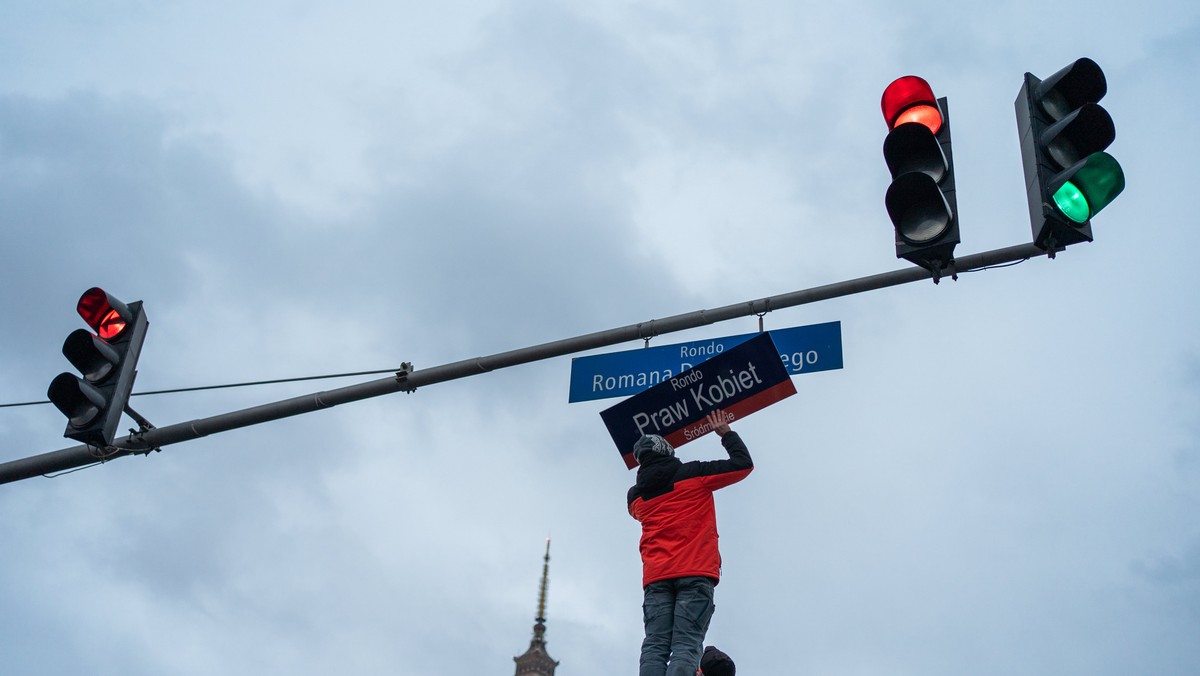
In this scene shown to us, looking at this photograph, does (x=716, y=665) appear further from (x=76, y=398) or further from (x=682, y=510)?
Result: (x=76, y=398)

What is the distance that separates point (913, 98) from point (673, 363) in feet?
9.27

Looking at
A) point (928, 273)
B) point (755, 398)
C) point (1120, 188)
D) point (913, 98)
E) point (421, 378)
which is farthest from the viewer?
point (421, 378)

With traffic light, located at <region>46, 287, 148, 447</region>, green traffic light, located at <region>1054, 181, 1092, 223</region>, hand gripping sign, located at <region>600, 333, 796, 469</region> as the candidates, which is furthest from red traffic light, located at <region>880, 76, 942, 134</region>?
traffic light, located at <region>46, 287, 148, 447</region>

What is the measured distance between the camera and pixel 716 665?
7.74 m

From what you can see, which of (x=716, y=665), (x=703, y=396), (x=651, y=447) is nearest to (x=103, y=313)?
(x=651, y=447)

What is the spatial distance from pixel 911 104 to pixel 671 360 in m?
2.82

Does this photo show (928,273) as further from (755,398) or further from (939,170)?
(755,398)

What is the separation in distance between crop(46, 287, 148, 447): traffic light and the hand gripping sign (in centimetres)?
354

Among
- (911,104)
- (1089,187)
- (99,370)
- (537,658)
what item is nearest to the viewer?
(1089,187)

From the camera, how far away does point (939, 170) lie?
6.32m

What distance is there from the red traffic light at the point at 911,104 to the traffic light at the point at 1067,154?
49 cm

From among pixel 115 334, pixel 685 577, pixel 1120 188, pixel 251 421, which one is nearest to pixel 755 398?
pixel 685 577

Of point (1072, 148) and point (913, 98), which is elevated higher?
point (913, 98)

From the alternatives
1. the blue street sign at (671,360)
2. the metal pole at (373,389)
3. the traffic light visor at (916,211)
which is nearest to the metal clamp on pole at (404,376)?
the metal pole at (373,389)
